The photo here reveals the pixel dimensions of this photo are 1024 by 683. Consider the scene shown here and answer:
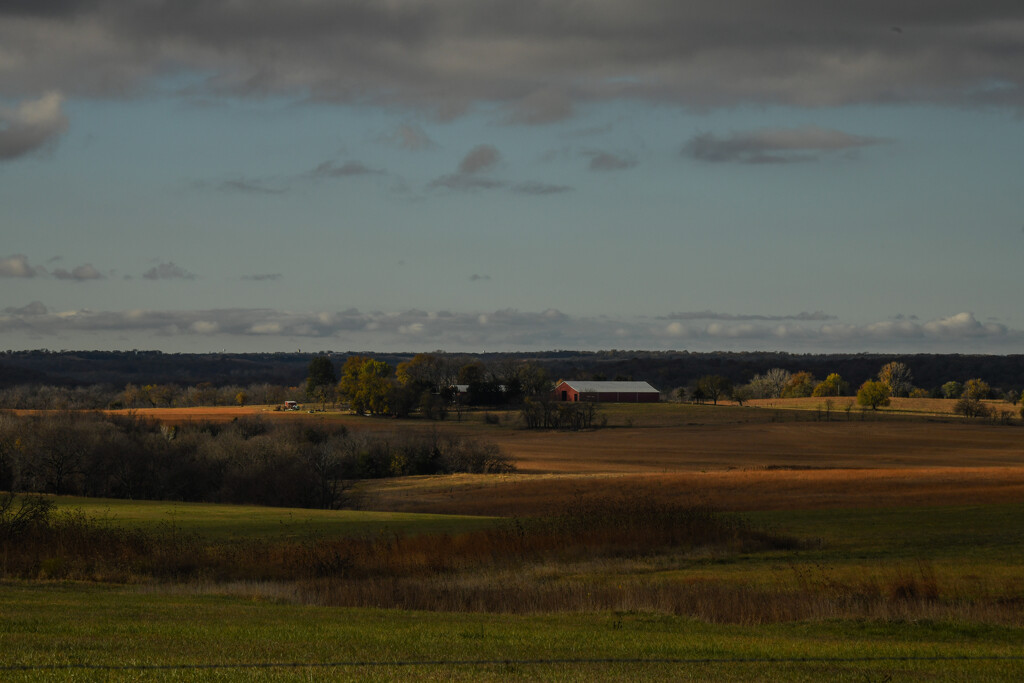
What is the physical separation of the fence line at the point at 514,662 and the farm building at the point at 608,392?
151 m

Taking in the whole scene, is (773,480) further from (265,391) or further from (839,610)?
(265,391)

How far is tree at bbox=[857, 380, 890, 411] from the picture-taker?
146500mm

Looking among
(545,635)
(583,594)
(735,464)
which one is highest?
(545,635)

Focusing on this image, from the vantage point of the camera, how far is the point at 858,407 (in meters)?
148

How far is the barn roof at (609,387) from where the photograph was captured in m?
170

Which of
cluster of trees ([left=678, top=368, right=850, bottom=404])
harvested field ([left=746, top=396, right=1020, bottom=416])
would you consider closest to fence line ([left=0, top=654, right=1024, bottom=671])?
harvested field ([left=746, top=396, right=1020, bottom=416])

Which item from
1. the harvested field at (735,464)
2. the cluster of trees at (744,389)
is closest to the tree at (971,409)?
the harvested field at (735,464)

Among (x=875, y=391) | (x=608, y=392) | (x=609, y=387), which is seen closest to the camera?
(x=875, y=391)

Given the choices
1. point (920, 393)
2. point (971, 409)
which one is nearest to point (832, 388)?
point (920, 393)

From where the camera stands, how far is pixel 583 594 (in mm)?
21734

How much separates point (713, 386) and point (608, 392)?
17.5m

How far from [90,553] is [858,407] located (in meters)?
137

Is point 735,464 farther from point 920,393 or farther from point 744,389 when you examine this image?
point 920,393

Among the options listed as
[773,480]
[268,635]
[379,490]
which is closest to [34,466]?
[379,490]
